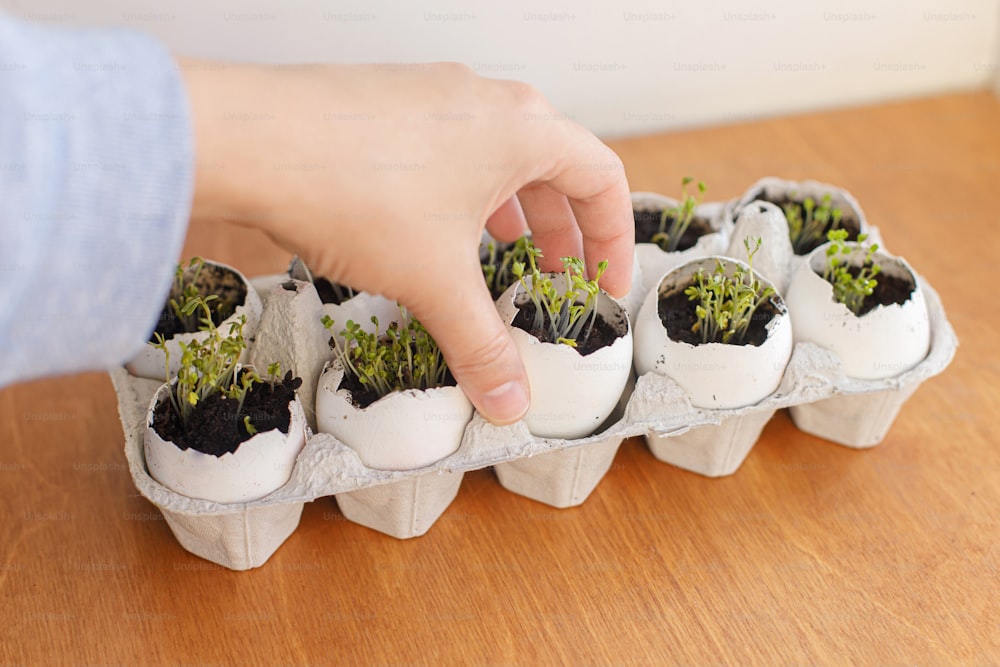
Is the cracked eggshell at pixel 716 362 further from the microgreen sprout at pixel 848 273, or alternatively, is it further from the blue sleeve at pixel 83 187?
the blue sleeve at pixel 83 187

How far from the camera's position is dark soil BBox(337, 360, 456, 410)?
79 cm

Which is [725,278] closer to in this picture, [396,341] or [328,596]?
[396,341]

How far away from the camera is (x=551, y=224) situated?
34.5 inches

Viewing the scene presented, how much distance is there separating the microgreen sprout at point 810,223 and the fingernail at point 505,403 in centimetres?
40

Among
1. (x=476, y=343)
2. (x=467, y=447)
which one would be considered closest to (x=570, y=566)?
(x=467, y=447)

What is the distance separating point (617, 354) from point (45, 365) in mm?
440

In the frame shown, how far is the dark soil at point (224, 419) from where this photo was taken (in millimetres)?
742

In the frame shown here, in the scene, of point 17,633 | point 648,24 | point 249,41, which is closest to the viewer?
point 17,633

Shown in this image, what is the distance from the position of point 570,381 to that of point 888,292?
34 cm

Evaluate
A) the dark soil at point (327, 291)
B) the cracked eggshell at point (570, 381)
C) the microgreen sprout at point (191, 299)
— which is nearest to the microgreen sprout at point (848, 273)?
the cracked eggshell at point (570, 381)

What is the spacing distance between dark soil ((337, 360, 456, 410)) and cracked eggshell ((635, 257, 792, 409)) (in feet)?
0.59

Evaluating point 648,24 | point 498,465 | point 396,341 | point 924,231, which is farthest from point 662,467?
point 648,24

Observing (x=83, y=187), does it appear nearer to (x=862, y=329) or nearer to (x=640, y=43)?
(x=862, y=329)

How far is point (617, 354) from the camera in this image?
0.80 m
